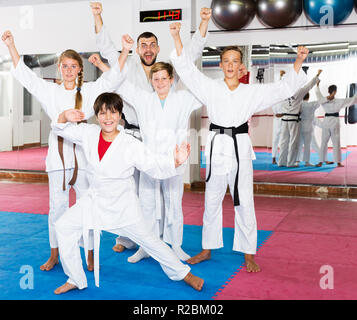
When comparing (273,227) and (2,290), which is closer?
(2,290)

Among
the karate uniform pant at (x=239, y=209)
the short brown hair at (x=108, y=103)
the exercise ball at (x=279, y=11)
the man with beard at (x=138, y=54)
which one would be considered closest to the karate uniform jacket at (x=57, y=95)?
the man with beard at (x=138, y=54)

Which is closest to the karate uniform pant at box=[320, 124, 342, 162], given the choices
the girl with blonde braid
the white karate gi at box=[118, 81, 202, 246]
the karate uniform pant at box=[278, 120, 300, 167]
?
the karate uniform pant at box=[278, 120, 300, 167]

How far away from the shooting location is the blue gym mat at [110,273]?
8.23 feet

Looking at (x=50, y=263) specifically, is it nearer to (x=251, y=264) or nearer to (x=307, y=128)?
(x=251, y=264)

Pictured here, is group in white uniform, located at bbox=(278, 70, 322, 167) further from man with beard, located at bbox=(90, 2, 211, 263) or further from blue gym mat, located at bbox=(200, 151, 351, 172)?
man with beard, located at bbox=(90, 2, 211, 263)

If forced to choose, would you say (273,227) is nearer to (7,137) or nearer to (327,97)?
(327,97)

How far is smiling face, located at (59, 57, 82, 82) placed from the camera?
2924mm

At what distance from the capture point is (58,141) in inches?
115

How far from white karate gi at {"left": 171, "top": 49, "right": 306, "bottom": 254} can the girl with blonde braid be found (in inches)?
20.9

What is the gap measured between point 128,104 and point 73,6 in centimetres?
402

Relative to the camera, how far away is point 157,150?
312 centimetres

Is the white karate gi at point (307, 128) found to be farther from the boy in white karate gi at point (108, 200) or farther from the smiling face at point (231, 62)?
the boy in white karate gi at point (108, 200)

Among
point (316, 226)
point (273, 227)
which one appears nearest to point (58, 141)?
point (273, 227)
